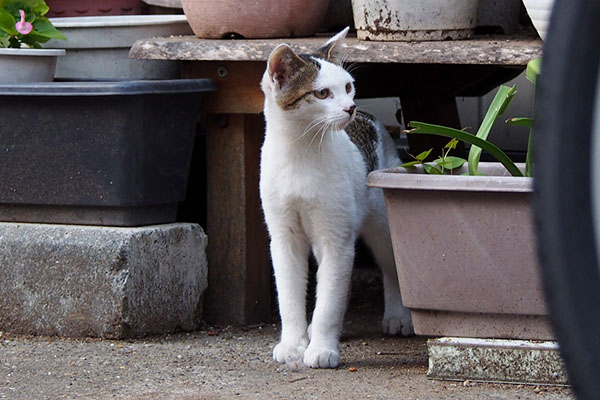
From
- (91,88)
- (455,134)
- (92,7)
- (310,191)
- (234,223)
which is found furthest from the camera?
(92,7)

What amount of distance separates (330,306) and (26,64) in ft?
4.54

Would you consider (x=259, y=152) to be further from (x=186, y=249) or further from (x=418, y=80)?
(x=418, y=80)

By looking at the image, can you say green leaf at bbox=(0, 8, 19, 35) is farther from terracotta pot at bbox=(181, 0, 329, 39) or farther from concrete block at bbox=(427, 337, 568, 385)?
concrete block at bbox=(427, 337, 568, 385)

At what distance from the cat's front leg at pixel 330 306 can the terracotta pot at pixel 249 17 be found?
83 cm

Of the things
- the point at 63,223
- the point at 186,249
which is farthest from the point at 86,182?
the point at 186,249

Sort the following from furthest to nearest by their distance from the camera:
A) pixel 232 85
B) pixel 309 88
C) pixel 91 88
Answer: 1. pixel 232 85
2. pixel 91 88
3. pixel 309 88

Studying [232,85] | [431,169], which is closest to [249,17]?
→ [232,85]

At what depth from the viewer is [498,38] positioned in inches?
120

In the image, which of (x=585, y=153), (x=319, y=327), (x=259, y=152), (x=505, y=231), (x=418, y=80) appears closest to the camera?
(x=585, y=153)

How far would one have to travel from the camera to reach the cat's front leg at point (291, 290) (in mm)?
2829

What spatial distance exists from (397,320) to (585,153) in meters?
2.14

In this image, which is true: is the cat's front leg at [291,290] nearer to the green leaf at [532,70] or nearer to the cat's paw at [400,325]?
the cat's paw at [400,325]

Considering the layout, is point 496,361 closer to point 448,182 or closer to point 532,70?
point 448,182

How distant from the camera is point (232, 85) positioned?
326 cm
